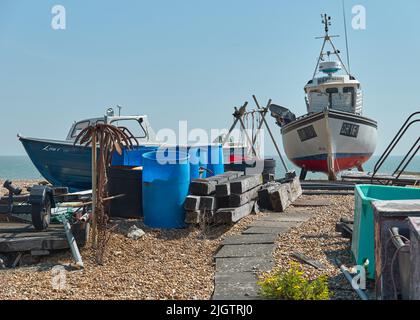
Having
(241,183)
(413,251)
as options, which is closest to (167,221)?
(241,183)

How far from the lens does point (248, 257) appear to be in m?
5.96

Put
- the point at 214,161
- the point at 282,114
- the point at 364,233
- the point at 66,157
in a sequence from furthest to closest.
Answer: the point at 282,114 → the point at 66,157 → the point at 214,161 → the point at 364,233

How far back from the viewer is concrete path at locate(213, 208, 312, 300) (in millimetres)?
4797

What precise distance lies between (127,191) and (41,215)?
1.96 metres

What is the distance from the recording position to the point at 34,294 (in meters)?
4.86

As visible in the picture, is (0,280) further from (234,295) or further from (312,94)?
(312,94)

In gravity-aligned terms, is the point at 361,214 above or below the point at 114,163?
below

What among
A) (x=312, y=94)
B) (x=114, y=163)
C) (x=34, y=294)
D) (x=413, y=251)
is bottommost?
(x=34, y=294)

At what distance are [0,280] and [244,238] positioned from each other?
10.4ft

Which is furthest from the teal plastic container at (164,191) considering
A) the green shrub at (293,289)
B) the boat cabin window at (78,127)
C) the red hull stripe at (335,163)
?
the red hull stripe at (335,163)

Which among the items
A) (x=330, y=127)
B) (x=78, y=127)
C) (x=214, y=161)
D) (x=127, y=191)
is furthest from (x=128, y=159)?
Answer: (x=330, y=127)

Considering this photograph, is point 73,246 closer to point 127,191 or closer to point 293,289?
point 127,191

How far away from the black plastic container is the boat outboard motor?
15.3 meters

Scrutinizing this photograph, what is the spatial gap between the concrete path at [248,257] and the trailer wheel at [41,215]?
249cm
